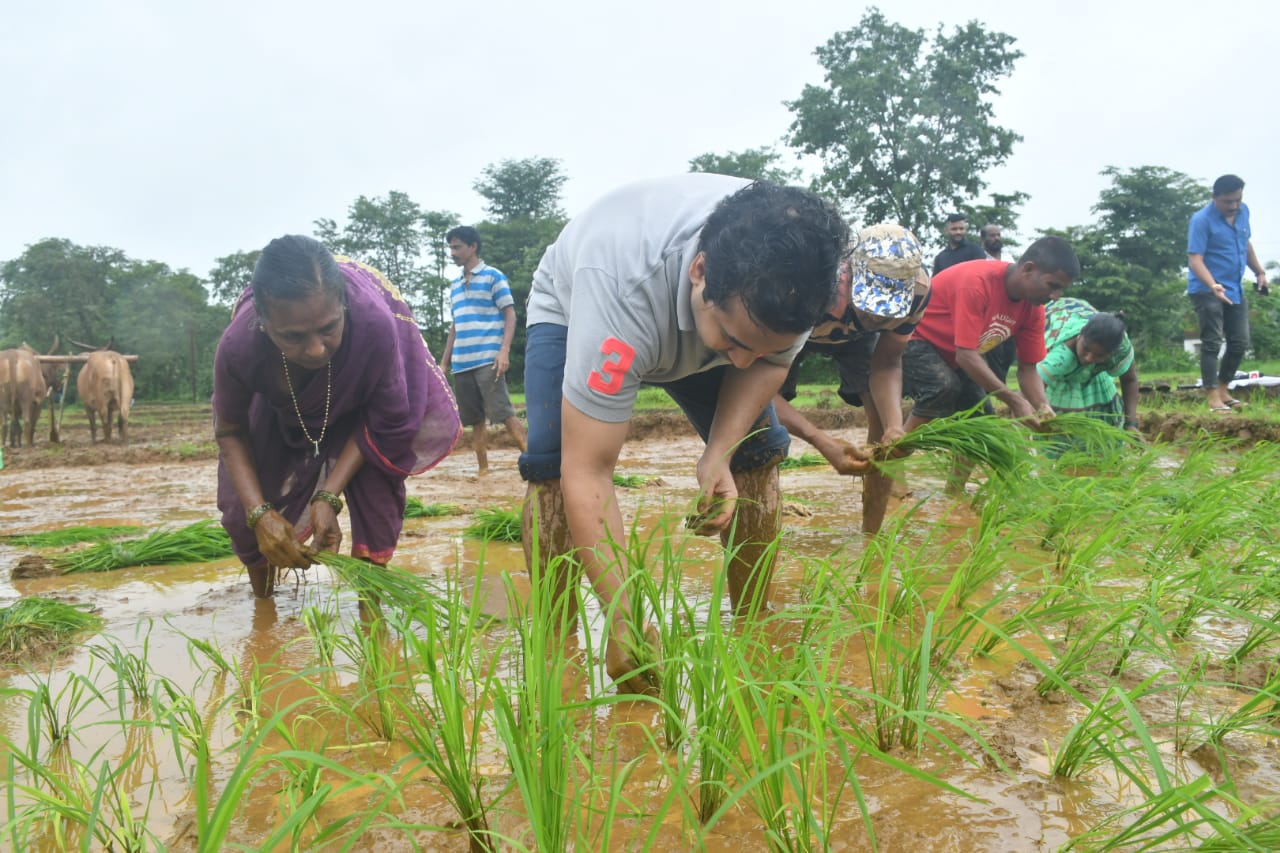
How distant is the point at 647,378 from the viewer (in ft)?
7.20

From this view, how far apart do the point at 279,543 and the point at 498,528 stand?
1.51 metres

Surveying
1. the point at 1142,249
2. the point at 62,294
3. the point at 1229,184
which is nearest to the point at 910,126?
the point at 1142,249

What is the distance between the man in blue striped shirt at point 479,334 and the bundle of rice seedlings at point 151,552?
8.28 ft

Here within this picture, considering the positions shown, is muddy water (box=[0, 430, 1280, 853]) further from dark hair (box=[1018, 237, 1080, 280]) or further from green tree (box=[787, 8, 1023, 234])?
green tree (box=[787, 8, 1023, 234])

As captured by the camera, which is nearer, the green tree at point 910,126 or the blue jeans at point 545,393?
the blue jeans at point 545,393

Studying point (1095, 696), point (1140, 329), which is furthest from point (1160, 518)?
point (1140, 329)

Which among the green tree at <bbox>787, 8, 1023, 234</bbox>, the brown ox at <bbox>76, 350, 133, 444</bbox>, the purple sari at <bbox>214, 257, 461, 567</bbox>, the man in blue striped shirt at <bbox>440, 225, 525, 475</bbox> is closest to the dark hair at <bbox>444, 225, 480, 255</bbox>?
the man in blue striped shirt at <bbox>440, 225, 525, 475</bbox>

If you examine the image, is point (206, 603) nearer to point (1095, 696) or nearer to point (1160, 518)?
point (1095, 696)

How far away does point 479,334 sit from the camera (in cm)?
633

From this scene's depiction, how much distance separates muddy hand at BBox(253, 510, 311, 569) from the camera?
2521mm

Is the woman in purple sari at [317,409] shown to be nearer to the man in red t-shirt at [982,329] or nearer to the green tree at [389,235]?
the man in red t-shirt at [982,329]

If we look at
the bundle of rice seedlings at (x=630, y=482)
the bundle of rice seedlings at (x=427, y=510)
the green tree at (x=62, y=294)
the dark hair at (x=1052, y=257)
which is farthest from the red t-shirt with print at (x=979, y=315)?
the green tree at (x=62, y=294)

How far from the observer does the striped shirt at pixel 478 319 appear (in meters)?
6.33

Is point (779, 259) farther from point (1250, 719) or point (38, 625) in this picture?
point (38, 625)
